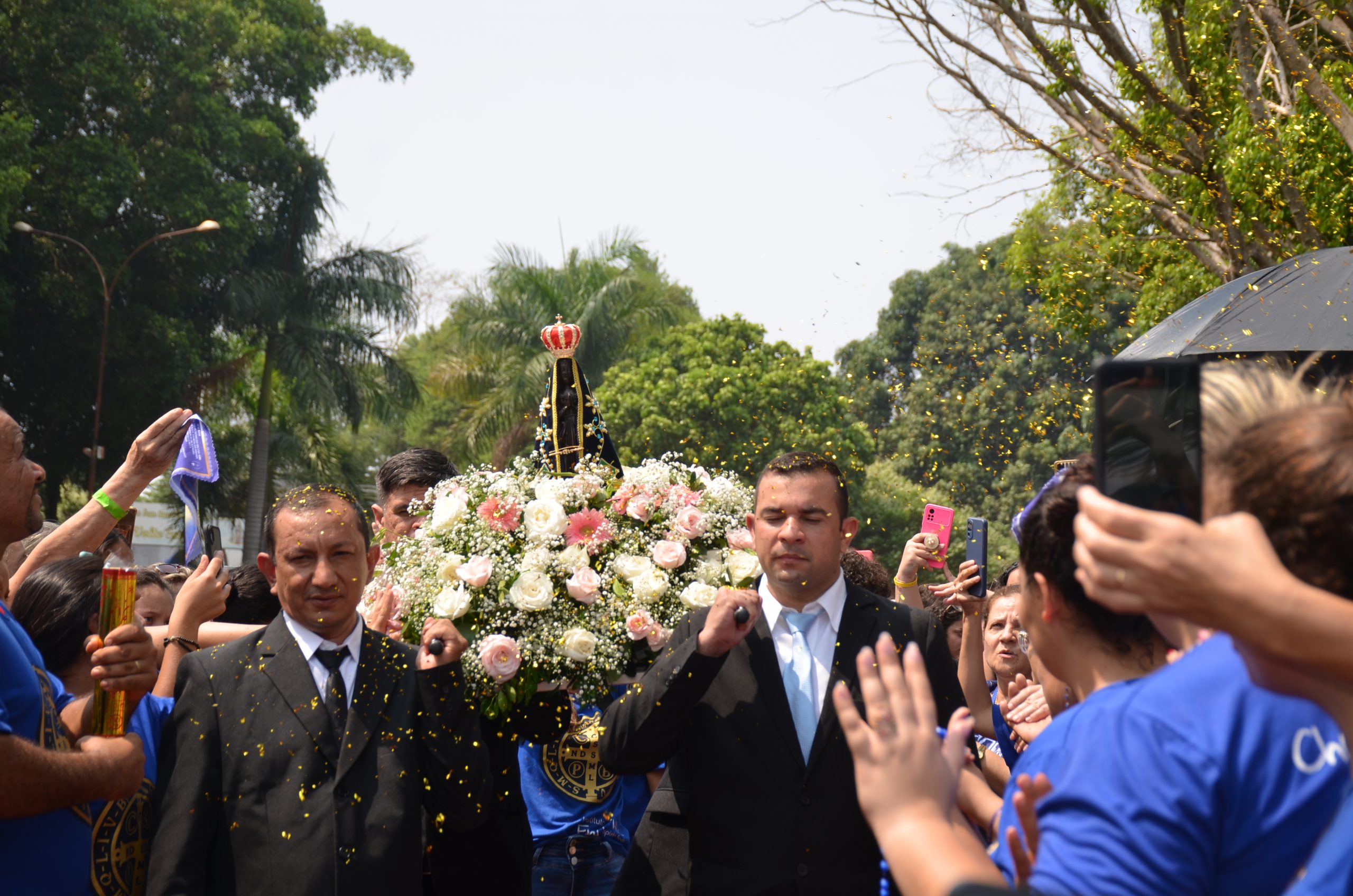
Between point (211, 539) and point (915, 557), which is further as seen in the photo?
point (211, 539)

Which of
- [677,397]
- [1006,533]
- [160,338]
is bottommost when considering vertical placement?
[1006,533]

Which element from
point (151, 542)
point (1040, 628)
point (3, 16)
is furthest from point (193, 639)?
point (151, 542)

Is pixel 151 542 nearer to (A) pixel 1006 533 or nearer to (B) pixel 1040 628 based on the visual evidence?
(A) pixel 1006 533

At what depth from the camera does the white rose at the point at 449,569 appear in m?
4.55

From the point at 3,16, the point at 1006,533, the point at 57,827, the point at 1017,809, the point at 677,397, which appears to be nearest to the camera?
the point at 1017,809

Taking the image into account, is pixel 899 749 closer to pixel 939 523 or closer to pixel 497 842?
pixel 497 842

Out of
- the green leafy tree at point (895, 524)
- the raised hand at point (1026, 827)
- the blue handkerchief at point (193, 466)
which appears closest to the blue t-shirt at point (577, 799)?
the blue handkerchief at point (193, 466)

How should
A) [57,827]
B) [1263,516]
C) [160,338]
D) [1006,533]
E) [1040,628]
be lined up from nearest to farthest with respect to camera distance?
[1263,516] < [1040,628] < [57,827] < [160,338] < [1006,533]

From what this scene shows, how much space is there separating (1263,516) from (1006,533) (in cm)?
3892

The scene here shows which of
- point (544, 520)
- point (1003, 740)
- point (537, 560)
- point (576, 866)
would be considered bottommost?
point (576, 866)

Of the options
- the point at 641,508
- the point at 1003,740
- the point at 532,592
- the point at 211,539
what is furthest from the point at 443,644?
the point at 211,539

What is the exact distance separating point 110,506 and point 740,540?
2.45 m

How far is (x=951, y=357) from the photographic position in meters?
48.0

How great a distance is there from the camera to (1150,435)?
72.1 inches
